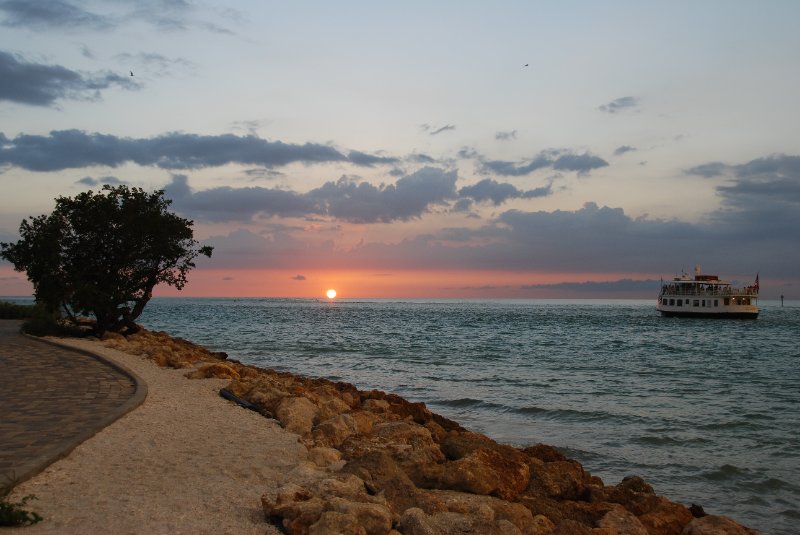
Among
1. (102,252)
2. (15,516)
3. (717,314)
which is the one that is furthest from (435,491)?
(717,314)

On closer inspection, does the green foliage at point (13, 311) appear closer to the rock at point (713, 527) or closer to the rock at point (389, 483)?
the rock at point (389, 483)

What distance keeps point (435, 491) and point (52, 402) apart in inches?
284

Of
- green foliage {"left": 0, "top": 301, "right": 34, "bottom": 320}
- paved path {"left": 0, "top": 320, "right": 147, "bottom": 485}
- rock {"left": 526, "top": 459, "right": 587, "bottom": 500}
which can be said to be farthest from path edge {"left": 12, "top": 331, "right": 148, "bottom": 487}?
green foliage {"left": 0, "top": 301, "right": 34, "bottom": 320}

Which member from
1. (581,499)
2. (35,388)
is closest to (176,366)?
(35,388)

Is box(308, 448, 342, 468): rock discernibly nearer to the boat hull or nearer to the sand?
the sand

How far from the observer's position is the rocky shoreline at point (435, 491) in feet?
19.9

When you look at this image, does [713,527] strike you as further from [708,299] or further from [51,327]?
[708,299]

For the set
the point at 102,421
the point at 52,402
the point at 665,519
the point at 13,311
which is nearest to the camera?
the point at 665,519

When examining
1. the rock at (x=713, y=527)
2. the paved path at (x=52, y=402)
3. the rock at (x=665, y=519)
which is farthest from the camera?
the rock at (x=665, y=519)

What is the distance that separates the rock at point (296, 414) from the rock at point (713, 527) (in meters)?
5.50

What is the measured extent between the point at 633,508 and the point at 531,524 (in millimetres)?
2281

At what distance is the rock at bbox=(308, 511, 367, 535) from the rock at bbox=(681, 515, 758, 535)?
172 inches

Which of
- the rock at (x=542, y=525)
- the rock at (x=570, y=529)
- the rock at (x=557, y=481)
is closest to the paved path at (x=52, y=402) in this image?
the rock at (x=542, y=525)

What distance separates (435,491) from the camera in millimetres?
7773
